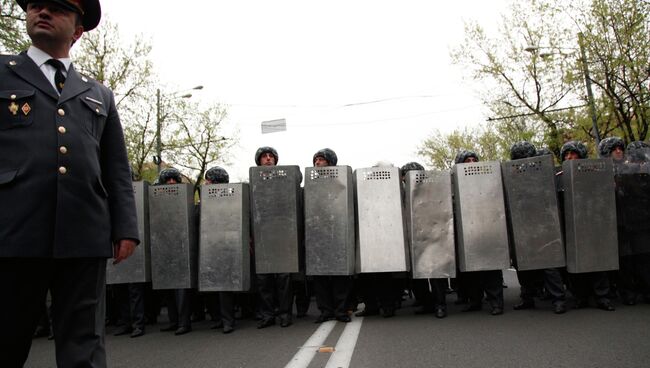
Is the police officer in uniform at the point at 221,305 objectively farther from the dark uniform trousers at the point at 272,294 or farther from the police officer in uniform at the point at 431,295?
the police officer in uniform at the point at 431,295

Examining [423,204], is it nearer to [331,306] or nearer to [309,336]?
[331,306]

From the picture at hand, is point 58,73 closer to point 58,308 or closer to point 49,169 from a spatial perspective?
point 49,169

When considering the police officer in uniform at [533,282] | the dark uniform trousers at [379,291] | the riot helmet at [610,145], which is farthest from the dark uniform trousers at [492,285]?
the riot helmet at [610,145]

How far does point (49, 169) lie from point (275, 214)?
4.42 m

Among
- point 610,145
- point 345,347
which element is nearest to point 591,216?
point 610,145

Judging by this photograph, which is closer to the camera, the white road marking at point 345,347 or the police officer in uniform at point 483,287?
the white road marking at point 345,347

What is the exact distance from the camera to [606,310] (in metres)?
6.27

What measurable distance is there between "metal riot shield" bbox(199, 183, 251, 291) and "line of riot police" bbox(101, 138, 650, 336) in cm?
1

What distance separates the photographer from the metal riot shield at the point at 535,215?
6.34m

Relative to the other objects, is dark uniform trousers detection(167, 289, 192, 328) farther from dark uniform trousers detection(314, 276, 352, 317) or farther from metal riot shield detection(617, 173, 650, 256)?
metal riot shield detection(617, 173, 650, 256)

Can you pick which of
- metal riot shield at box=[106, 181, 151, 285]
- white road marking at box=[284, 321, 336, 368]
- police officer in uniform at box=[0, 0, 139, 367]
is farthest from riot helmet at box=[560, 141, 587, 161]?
police officer in uniform at box=[0, 0, 139, 367]

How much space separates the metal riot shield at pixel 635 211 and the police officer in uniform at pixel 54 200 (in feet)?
20.7

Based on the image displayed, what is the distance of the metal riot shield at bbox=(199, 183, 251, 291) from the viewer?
21.5 feet

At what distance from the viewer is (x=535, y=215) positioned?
21.0 ft
